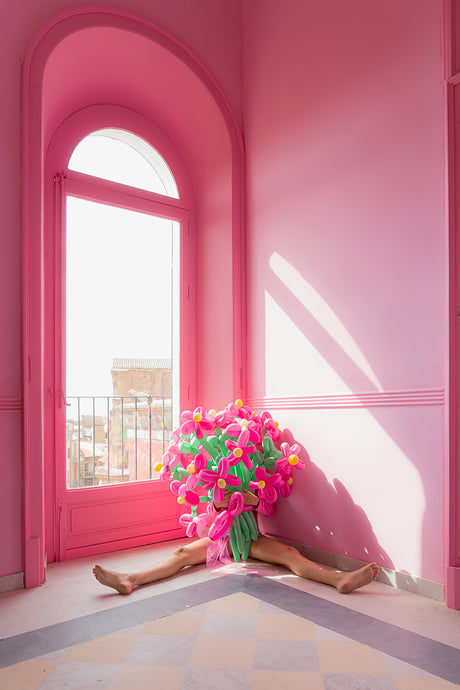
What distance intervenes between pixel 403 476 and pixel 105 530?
1.93 metres

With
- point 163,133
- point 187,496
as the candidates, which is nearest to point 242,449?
point 187,496

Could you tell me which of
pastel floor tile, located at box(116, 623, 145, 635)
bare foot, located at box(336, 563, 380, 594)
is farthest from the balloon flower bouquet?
pastel floor tile, located at box(116, 623, 145, 635)

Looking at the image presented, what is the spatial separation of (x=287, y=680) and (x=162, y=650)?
0.51 m

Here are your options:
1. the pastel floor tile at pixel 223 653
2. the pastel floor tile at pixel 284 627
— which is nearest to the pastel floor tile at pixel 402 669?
the pastel floor tile at pixel 284 627

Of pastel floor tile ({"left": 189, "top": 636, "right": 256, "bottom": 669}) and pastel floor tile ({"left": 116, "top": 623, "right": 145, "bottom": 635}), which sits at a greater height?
pastel floor tile ({"left": 189, "top": 636, "right": 256, "bottom": 669})

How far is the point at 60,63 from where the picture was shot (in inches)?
131

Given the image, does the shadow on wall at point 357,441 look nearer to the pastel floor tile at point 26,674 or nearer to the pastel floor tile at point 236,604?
the pastel floor tile at point 236,604

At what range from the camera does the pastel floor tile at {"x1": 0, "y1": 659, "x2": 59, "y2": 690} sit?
1850 millimetres

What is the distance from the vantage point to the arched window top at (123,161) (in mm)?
3744

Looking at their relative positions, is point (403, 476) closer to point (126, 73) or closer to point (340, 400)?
point (340, 400)

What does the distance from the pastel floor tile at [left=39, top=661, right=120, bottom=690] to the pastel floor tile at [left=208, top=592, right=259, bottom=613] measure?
0.65m

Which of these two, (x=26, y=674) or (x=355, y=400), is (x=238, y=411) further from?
(x=26, y=674)

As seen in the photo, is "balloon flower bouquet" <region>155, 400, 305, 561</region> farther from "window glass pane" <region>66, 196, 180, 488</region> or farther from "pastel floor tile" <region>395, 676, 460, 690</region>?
"pastel floor tile" <region>395, 676, 460, 690</region>

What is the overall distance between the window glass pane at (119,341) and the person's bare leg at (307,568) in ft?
3.48
